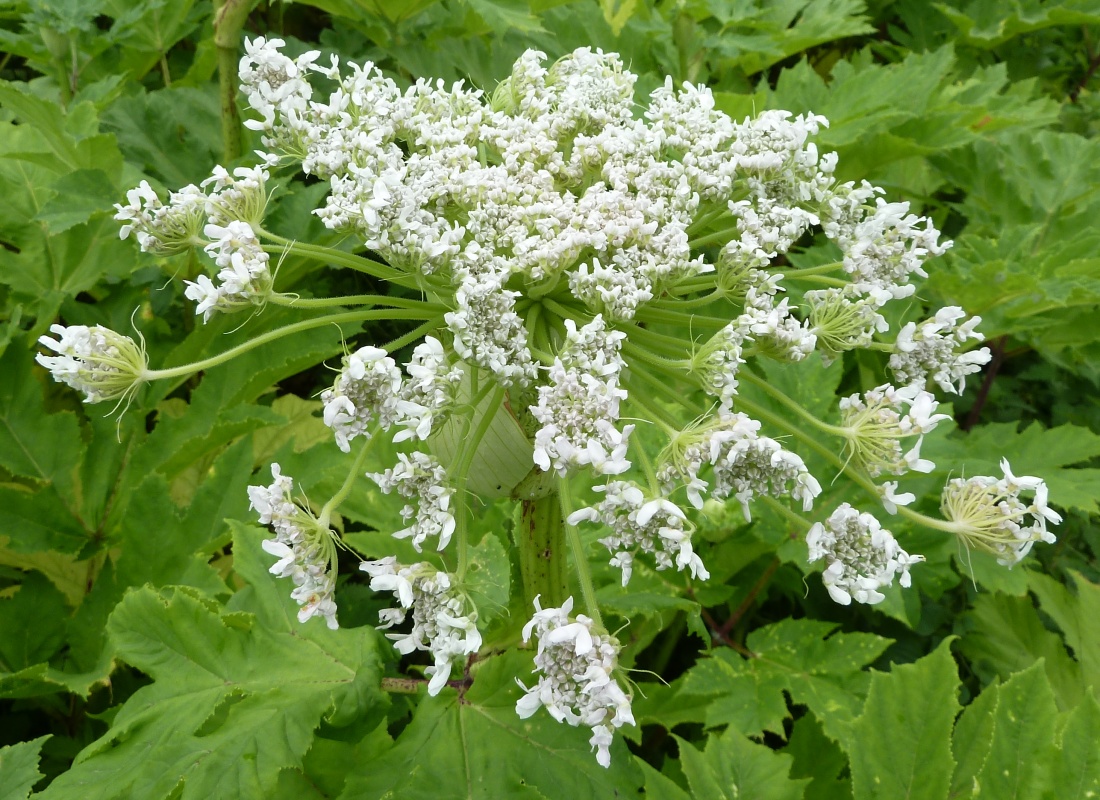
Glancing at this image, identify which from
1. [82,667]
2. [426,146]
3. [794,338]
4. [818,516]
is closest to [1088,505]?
[818,516]

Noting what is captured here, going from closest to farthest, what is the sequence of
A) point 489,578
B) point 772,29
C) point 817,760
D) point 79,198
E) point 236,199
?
point 236,199
point 489,578
point 817,760
point 79,198
point 772,29

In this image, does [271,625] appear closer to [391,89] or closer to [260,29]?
[391,89]

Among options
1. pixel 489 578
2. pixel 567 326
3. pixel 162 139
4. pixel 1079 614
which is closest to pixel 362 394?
pixel 567 326

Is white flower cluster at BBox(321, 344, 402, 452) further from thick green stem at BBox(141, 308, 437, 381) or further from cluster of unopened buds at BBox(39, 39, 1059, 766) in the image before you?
thick green stem at BBox(141, 308, 437, 381)

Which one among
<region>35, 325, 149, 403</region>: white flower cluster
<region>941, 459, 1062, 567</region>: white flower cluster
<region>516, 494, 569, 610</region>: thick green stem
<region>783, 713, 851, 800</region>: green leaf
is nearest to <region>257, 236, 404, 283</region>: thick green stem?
<region>35, 325, 149, 403</region>: white flower cluster

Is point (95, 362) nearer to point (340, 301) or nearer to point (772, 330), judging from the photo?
point (340, 301)

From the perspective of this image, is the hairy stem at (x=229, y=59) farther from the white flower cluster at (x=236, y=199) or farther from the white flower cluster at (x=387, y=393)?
the white flower cluster at (x=387, y=393)
